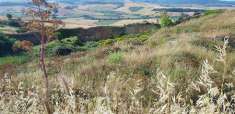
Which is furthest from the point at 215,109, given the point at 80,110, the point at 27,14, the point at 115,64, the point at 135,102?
the point at 115,64

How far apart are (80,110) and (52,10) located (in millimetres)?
3922

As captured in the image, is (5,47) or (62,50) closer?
(62,50)

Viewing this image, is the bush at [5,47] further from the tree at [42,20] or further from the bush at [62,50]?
the tree at [42,20]

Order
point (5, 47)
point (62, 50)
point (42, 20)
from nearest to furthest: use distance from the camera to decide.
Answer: point (42, 20) → point (62, 50) → point (5, 47)

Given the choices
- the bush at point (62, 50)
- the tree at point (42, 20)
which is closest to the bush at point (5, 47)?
the bush at point (62, 50)

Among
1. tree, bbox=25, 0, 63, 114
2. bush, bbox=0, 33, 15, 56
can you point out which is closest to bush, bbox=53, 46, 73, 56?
bush, bbox=0, 33, 15, 56

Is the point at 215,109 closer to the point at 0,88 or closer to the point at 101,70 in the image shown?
the point at 0,88

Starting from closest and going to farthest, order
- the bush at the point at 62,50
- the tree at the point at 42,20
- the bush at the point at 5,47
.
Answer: the tree at the point at 42,20, the bush at the point at 62,50, the bush at the point at 5,47

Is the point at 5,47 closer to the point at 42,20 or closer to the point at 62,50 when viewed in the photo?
the point at 62,50

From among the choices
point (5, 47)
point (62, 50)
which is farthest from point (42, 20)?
point (5, 47)

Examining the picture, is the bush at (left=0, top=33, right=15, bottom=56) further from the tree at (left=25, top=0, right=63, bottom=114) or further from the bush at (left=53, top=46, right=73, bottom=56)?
the tree at (left=25, top=0, right=63, bottom=114)

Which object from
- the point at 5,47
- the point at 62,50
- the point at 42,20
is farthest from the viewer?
the point at 5,47

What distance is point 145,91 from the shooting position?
36.8 feet

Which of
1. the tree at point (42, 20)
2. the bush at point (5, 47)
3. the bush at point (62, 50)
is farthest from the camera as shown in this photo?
the bush at point (5, 47)
